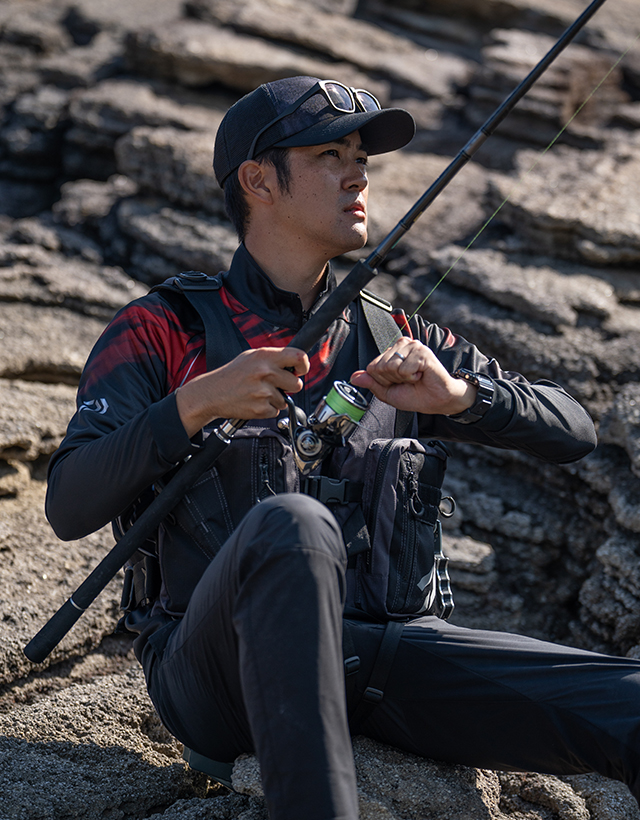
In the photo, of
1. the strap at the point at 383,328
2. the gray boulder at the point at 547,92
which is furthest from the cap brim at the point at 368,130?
the gray boulder at the point at 547,92

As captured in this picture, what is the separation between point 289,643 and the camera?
2230 millimetres

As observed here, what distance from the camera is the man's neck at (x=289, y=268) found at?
3.66 m

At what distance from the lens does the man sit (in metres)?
2.27

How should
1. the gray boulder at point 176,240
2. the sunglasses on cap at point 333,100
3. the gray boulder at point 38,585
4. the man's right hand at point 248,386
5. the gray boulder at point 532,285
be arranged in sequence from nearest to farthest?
the man's right hand at point 248,386
the sunglasses on cap at point 333,100
the gray boulder at point 38,585
the gray boulder at point 532,285
the gray boulder at point 176,240

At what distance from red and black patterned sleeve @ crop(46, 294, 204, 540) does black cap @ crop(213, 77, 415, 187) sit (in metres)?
0.86

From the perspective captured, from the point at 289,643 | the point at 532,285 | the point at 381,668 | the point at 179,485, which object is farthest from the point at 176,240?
the point at 289,643

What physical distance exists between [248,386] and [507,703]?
4.62ft

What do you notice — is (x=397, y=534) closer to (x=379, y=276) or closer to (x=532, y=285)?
(x=532, y=285)

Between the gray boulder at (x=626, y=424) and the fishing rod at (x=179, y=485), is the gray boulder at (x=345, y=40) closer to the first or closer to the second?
the gray boulder at (x=626, y=424)

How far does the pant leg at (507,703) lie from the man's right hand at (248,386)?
2.94 ft

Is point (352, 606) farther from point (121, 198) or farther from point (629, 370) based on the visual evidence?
point (121, 198)

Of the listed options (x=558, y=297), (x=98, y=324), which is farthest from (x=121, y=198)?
(x=558, y=297)

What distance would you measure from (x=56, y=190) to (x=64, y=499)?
651cm

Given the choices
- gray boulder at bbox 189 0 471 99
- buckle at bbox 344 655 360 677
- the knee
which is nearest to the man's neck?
the knee
